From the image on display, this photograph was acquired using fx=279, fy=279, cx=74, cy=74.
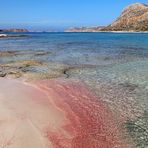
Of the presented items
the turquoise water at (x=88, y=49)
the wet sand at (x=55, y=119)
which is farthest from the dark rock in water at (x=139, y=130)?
the turquoise water at (x=88, y=49)

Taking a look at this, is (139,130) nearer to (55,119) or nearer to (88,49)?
(55,119)

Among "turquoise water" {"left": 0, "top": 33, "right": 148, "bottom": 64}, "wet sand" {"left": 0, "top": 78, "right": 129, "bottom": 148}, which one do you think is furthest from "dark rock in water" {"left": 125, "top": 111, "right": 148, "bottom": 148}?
"turquoise water" {"left": 0, "top": 33, "right": 148, "bottom": 64}

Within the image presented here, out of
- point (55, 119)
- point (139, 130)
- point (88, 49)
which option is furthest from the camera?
point (88, 49)

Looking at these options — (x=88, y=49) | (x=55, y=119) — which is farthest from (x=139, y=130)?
(x=88, y=49)

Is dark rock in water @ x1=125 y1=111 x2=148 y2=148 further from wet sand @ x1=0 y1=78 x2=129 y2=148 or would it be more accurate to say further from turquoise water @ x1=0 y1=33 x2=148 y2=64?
turquoise water @ x1=0 y1=33 x2=148 y2=64

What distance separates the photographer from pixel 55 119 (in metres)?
10.6

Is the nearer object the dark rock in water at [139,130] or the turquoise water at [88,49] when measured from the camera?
the dark rock in water at [139,130]

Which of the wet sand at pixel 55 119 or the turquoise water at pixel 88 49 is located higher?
the wet sand at pixel 55 119

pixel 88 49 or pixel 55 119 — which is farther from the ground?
pixel 55 119

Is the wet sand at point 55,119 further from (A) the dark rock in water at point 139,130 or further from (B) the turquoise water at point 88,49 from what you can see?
(B) the turquoise water at point 88,49

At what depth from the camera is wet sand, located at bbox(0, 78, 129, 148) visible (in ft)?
28.7

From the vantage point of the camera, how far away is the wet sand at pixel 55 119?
8.73 metres

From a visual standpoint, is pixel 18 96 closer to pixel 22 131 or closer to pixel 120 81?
pixel 22 131

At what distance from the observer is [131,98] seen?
537 inches
